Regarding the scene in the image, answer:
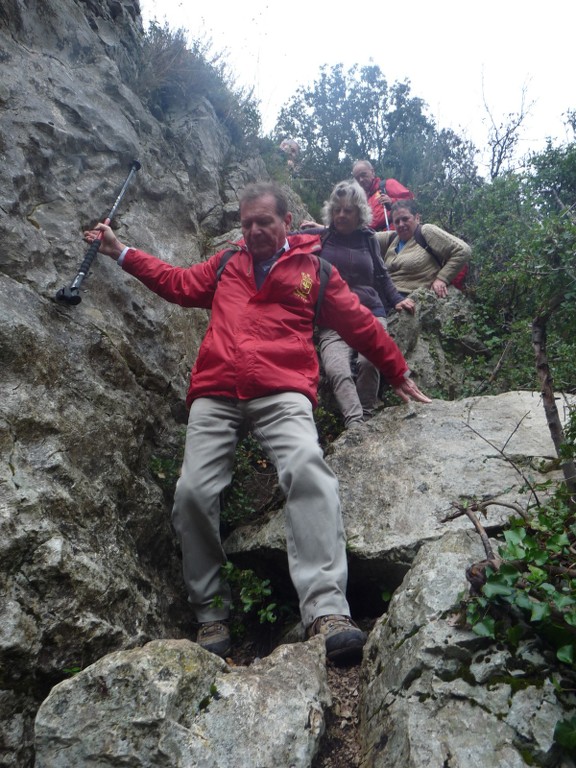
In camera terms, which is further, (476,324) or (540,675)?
(476,324)

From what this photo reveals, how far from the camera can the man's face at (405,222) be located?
24.2 feet

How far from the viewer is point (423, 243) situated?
24.4 feet

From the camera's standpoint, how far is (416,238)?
7.45m

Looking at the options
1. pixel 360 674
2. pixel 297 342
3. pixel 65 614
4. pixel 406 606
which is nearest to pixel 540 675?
pixel 406 606

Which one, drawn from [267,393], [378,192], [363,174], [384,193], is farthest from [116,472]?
[384,193]

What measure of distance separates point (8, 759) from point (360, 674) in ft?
5.16

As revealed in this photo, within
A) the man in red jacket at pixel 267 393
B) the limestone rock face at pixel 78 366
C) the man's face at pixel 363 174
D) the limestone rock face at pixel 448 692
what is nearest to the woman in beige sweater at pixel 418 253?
the man's face at pixel 363 174

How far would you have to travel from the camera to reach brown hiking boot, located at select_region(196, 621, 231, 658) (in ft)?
11.0

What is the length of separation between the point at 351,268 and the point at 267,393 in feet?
8.87

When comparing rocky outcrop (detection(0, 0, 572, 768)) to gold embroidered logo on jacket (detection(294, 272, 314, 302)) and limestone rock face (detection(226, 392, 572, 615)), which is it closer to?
limestone rock face (detection(226, 392, 572, 615))

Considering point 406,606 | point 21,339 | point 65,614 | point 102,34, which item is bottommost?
point 65,614

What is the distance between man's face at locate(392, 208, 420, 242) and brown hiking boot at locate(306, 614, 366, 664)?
18.5 feet

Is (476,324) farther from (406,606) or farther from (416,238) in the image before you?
(406,606)

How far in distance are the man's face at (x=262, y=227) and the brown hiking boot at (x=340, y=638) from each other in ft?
8.46
